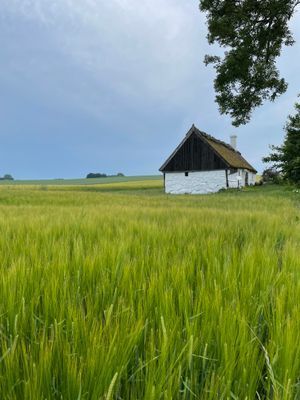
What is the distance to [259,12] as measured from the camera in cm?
1838

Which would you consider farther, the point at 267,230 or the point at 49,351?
the point at 267,230

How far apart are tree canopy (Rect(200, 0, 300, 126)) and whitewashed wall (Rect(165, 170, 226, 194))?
20030mm

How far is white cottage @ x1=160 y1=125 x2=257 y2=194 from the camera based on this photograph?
4053 cm

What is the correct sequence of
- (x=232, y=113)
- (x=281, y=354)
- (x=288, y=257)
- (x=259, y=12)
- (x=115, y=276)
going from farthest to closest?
(x=232, y=113) → (x=259, y=12) → (x=288, y=257) → (x=115, y=276) → (x=281, y=354)

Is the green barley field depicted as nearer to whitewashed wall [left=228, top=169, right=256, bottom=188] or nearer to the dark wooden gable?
the dark wooden gable

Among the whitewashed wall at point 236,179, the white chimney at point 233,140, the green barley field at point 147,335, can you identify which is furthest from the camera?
the white chimney at point 233,140

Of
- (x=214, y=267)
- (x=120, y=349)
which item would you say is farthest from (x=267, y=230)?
(x=120, y=349)

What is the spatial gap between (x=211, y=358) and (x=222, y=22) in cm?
2048

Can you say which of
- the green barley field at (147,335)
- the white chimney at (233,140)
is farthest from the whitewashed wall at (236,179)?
the green barley field at (147,335)

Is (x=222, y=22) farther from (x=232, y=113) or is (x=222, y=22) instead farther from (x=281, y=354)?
(x=281, y=354)

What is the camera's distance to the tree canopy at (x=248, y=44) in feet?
60.3

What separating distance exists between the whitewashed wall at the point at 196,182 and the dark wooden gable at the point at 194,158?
744 mm

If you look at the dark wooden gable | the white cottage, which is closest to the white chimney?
the white cottage

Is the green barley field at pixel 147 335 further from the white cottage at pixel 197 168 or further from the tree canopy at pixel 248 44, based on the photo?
the white cottage at pixel 197 168
